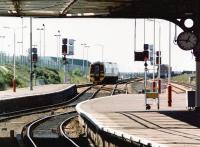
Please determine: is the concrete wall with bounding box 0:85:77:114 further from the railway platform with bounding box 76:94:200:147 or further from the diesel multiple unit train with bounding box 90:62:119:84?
the diesel multiple unit train with bounding box 90:62:119:84

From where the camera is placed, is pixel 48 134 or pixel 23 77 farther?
pixel 23 77

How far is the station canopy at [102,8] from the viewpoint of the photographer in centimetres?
2394

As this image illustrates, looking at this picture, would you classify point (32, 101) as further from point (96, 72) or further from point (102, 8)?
point (96, 72)

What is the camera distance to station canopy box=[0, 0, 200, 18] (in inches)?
942

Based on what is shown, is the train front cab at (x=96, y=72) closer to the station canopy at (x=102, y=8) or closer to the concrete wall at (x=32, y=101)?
the concrete wall at (x=32, y=101)

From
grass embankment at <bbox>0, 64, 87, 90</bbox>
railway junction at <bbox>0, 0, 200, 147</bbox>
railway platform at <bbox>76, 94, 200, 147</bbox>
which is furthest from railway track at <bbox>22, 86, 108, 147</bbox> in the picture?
grass embankment at <bbox>0, 64, 87, 90</bbox>

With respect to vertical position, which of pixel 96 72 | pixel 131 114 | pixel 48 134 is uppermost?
pixel 96 72

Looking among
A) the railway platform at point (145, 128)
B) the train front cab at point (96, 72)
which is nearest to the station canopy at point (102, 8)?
the railway platform at point (145, 128)

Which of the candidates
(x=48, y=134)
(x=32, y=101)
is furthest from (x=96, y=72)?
(x=48, y=134)

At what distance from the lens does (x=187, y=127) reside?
20672mm

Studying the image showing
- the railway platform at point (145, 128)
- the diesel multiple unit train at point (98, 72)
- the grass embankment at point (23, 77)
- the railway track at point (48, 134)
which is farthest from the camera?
the grass embankment at point (23, 77)

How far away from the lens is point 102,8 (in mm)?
27141

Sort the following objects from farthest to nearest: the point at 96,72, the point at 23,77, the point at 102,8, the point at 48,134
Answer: the point at 23,77, the point at 96,72, the point at 102,8, the point at 48,134

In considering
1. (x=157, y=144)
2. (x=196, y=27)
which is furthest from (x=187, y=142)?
(x=196, y=27)
